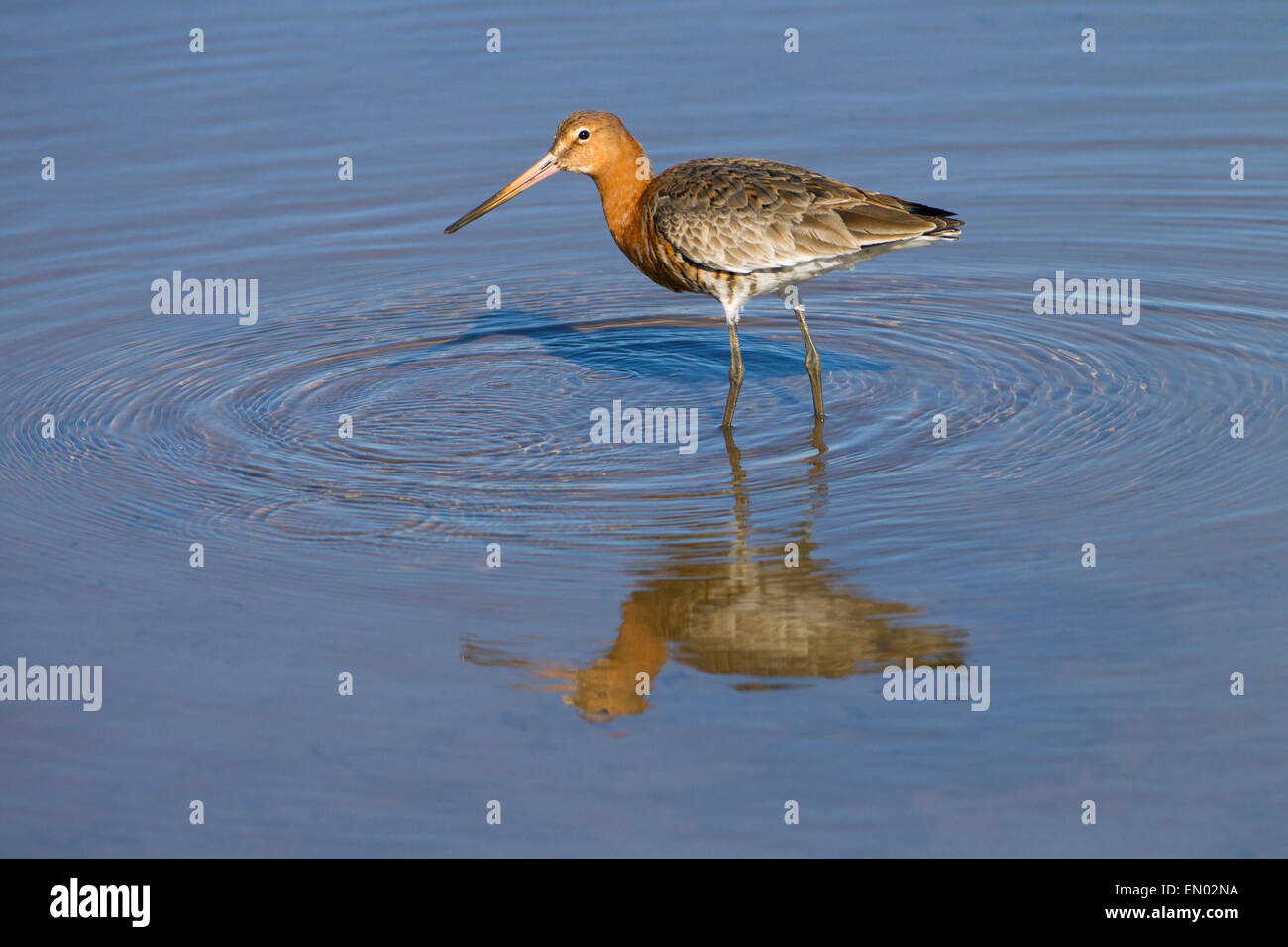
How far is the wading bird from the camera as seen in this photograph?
8445mm

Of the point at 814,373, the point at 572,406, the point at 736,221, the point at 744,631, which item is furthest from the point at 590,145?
the point at 744,631

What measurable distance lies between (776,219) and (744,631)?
9.09ft

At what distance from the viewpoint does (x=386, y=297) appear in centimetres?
1077

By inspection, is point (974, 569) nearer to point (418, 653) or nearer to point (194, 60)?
point (418, 653)

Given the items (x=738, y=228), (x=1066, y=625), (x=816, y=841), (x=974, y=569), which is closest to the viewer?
(x=816, y=841)

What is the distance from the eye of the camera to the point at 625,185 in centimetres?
920

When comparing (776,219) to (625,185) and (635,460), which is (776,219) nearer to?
(625,185)

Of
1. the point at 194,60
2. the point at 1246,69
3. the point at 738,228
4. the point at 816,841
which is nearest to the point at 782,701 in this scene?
the point at 816,841

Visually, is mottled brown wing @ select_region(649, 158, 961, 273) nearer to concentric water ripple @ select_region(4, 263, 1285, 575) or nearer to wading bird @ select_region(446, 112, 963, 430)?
wading bird @ select_region(446, 112, 963, 430)

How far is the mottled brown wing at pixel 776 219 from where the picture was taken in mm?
8414

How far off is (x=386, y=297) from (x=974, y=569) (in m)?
5.15

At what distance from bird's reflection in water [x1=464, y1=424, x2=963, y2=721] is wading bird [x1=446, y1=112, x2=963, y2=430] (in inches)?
70.5

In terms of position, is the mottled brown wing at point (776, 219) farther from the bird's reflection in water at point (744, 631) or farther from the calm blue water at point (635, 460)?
the bird's reflection in water at point (744, 631)

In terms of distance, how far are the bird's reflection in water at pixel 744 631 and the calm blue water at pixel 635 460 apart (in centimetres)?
2
